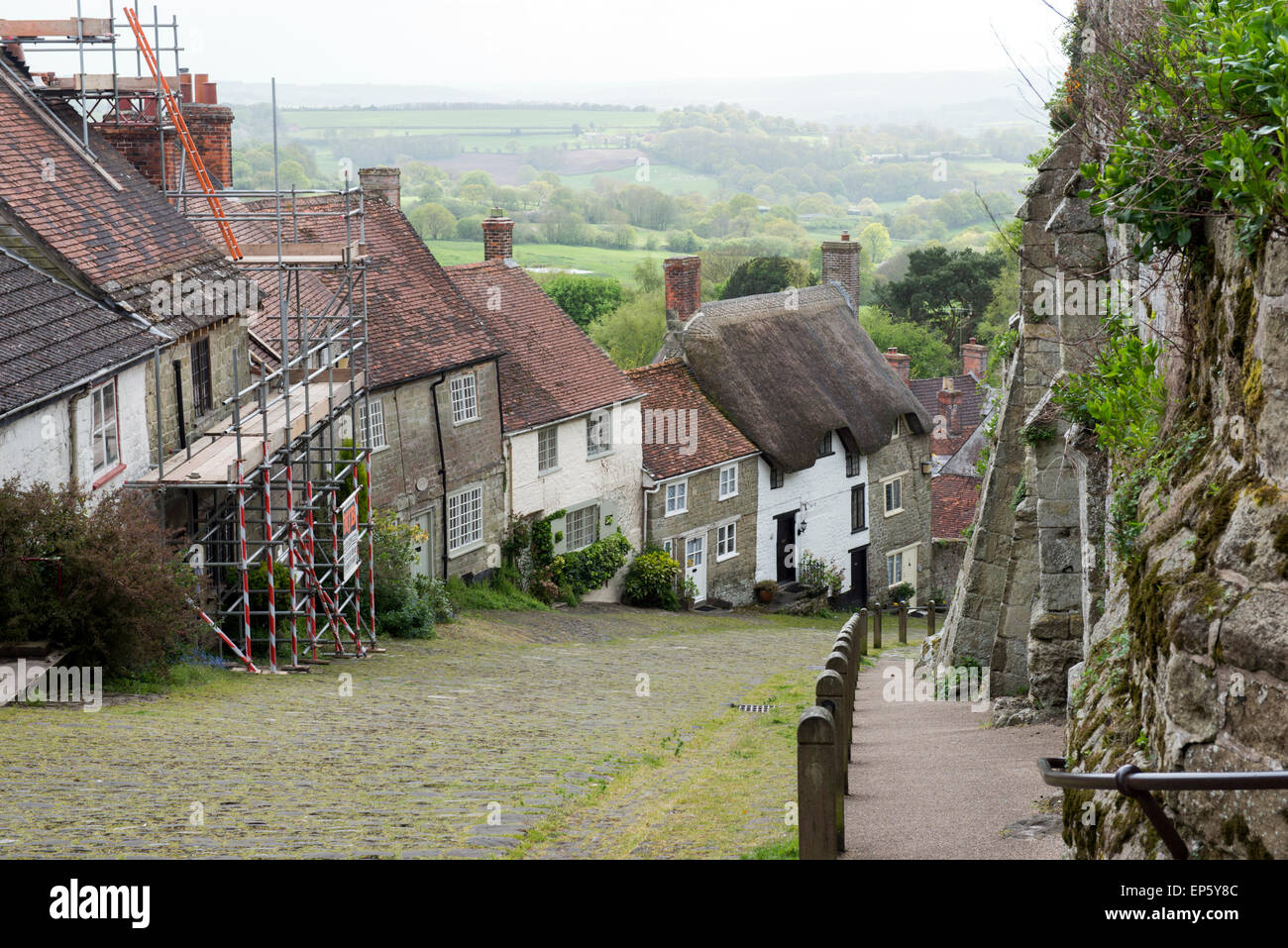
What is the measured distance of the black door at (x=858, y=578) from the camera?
41.5 metres

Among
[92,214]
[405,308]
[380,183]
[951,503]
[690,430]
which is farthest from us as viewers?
[951,503]

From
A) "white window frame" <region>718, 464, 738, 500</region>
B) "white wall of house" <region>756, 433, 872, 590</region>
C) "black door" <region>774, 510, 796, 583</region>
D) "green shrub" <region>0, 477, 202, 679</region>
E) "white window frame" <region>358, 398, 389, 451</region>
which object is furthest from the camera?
"black door" <region>774, 510, 796, 583</region>

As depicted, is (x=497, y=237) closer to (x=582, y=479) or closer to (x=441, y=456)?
(x=582, y=479)

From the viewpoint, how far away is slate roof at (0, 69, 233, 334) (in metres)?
19.1

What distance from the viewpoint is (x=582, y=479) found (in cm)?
3381

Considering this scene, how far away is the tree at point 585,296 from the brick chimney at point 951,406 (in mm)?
38865

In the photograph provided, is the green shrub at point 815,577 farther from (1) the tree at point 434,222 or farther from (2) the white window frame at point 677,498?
(1) the tree at point 434,222

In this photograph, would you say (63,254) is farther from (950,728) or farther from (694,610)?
(694,610)

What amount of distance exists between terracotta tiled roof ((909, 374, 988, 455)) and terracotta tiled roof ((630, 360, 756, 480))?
17.1 meters

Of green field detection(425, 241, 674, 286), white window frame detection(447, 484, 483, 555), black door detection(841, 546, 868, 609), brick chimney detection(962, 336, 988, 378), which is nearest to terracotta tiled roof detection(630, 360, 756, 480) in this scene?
white window frame detection(447, 484, 483, 555)

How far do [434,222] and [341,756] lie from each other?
126098 millimetres

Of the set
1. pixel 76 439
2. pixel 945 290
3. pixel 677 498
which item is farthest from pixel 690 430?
pixel 945 290

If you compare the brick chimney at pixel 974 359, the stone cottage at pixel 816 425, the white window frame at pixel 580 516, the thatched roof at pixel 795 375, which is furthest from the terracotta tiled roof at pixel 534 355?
the brick chimney at pixel 974 359

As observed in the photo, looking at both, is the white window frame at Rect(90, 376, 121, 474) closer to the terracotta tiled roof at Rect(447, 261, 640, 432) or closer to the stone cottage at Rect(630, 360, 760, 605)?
the terracotta tiled roof at Rect(447, 261, 640, 432)
